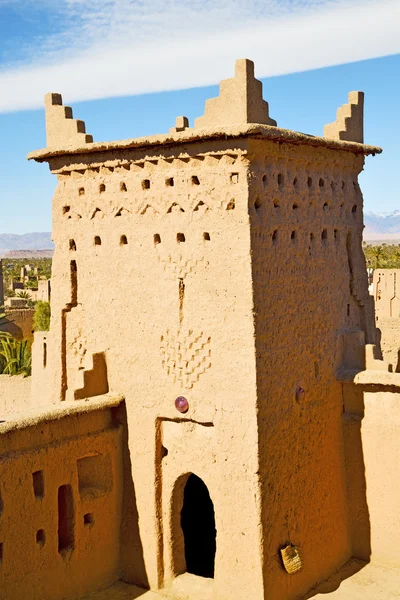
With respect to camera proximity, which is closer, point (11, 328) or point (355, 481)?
point (355, 481)

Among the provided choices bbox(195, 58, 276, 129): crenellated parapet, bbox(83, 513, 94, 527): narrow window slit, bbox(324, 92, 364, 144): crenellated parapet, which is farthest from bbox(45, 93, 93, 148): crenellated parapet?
bbox(83, 513, 94, 527): narrow window slit

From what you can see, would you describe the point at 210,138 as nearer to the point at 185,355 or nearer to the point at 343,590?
the point at 185,355

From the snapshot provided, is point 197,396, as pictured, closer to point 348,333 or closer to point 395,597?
point 348,333

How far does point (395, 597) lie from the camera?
1074cm

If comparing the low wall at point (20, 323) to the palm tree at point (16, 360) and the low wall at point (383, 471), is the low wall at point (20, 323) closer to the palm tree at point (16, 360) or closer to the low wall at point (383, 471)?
the palm tree at point (16, 360)

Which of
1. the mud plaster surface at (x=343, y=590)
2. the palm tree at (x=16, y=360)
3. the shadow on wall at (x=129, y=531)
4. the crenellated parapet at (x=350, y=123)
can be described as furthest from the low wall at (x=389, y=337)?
the palm tree at (x=16, y=360)

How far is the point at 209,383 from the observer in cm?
1058

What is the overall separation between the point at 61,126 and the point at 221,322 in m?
3.81

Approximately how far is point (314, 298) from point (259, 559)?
3.47m

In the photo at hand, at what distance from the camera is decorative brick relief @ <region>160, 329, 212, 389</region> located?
1062 cm

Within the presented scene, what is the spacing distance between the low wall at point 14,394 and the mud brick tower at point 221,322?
3194 mm

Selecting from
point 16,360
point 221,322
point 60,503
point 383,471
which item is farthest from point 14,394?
point 383,471

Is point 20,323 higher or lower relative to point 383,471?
higher

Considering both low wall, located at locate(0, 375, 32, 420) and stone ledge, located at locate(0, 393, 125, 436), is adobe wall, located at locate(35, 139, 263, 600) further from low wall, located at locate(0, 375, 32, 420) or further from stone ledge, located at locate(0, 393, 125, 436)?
low wall, located at locate(0, 375, 32, 420)
